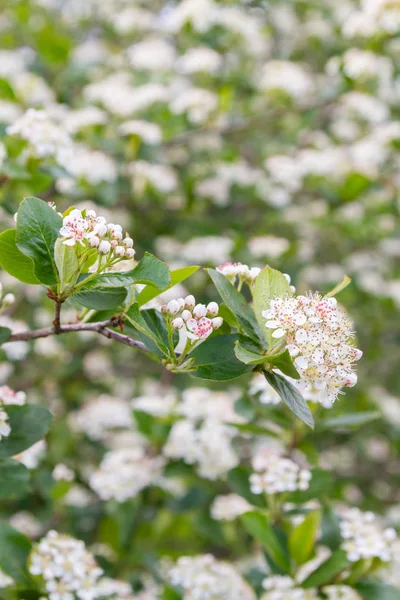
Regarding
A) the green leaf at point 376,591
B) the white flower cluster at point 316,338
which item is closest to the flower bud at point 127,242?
the white flower cluster at point 316,338

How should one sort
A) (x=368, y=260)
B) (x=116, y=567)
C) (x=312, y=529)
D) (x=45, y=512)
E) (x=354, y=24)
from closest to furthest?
(x=312, y=529) → (x=116, y=567) → (x=45, y=512) → (x=354, y=24) → (x=368, y=260)

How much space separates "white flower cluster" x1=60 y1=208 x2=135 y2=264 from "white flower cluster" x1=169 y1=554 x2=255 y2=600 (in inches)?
32.5

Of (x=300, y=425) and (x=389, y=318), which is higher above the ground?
(x=300, y=425)

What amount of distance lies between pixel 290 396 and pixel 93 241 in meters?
0.34

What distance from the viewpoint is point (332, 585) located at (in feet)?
4.51

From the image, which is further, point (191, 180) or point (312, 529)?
point (191, 180)

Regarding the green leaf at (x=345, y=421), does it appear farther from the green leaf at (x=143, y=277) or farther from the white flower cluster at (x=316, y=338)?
the green leaf at (x=143, y=277)

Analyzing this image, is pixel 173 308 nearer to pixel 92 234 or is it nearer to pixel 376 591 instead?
pixel 92 234

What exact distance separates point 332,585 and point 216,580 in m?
0.24

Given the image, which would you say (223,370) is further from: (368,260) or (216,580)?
(368,260)

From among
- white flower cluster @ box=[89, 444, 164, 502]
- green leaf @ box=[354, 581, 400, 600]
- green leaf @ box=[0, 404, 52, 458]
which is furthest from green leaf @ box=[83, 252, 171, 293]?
white flower cluster @ box=[89, 444, 164, 502]

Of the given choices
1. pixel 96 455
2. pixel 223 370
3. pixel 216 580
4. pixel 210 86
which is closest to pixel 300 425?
pixel 216 580

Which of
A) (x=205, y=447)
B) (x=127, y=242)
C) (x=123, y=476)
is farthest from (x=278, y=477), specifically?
(x=127, y=242)

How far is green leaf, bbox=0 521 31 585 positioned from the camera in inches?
49.1
